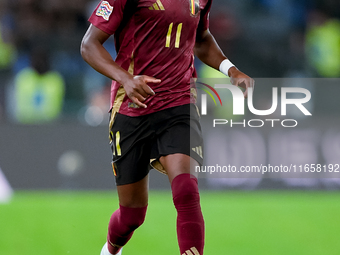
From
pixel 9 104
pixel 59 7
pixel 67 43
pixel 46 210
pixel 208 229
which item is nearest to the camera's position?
pixel 208 229

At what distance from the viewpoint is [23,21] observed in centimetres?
880

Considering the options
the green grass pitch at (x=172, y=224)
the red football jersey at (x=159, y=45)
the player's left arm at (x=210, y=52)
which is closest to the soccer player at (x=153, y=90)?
the red football jersey at (x=159, y=45)

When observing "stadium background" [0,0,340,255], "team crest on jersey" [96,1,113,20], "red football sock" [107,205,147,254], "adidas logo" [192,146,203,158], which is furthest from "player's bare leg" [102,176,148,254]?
"team crest on jersey" [96,1,113,20]

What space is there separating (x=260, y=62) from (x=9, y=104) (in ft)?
12.8

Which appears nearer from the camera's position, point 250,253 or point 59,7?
point 250,253

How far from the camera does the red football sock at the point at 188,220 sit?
2760mm

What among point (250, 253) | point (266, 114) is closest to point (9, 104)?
point (266, 114)

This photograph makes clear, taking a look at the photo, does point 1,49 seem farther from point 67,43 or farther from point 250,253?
point 250,253

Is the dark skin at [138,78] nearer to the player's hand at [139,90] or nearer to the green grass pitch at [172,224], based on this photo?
the player's hand at [139,90]

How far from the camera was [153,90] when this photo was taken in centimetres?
309

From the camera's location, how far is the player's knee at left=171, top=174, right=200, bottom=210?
2.77 meters

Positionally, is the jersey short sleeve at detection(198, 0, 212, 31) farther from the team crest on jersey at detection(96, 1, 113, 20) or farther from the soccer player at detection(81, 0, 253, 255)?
the team crest on jersey at detection(96, 1, 113, 20)

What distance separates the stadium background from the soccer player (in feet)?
4.54

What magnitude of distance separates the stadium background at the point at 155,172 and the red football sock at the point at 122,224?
0.62 metres
